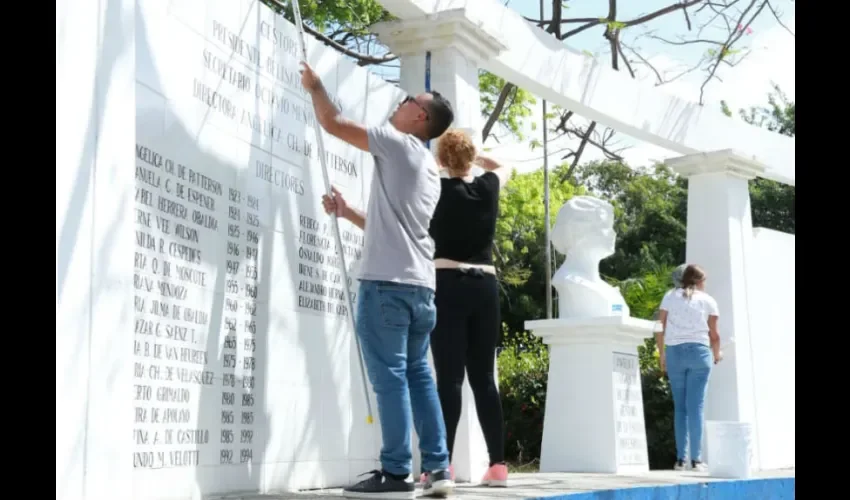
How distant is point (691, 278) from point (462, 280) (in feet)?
14.1

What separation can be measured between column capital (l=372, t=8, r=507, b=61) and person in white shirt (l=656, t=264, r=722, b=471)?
3130 mm

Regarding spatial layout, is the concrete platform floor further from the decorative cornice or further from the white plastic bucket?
the decorative cornice

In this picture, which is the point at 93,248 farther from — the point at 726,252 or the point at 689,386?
the point at 726,252

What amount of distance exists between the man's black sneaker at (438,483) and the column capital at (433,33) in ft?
10.5

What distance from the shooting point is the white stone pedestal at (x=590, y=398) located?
870 centimetres

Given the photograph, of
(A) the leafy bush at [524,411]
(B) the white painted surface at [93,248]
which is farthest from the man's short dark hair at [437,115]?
(A) the leafy bush at [524,411]

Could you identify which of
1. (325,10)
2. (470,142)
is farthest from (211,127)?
(325,10)

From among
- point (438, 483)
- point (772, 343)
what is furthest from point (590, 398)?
point (438, 483)

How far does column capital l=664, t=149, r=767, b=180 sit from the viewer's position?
36.6ft

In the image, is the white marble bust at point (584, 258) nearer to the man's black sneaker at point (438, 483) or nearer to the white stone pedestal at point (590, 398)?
the white stone pedestal at point (590, 398)

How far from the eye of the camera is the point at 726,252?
11273mm
